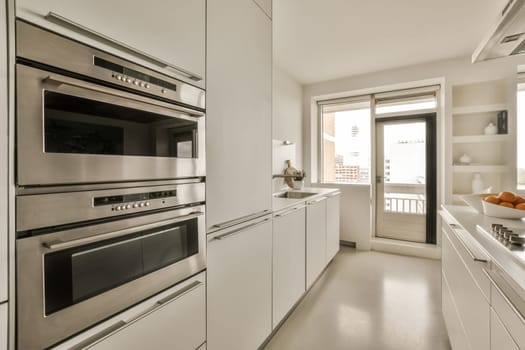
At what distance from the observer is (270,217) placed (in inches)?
69.6

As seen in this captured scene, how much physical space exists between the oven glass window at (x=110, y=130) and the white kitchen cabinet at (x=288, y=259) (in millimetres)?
1009

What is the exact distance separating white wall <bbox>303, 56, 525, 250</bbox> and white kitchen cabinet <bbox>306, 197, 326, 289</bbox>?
131 cm

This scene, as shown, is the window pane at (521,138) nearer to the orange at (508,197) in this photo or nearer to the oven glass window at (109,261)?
the orange at (508,197)

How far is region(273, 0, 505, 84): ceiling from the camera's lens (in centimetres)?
221

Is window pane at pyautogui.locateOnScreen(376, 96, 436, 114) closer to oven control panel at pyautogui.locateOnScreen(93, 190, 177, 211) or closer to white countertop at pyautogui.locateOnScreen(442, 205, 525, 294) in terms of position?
white countertop at pyautogui.locateOnScreen(442, 205, 525, 294)

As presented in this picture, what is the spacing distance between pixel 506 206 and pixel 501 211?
37mm

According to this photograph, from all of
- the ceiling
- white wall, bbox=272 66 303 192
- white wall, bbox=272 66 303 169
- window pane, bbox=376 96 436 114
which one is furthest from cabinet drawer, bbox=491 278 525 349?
window pane, bbox=376 96 436 114

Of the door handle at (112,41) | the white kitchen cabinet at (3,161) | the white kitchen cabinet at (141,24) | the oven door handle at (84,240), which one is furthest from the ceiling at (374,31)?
the oven door handle at (84,240)

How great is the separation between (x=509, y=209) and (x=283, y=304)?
1531 mm

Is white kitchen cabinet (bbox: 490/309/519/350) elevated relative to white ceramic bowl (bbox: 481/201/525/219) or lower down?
lower down

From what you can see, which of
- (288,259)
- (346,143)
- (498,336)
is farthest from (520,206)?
(346,143)

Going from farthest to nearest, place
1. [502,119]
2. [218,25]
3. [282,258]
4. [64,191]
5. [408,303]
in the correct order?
[502,119] → [408,303] → [282,258] → [218,25] → [64,191]

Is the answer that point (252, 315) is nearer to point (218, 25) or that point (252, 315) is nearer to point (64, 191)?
point (64, 191)

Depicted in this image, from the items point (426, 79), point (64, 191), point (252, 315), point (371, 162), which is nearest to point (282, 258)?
point (252, 315)
